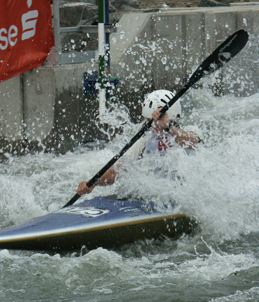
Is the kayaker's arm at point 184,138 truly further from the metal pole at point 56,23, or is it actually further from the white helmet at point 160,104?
the metal pole at point 56,23

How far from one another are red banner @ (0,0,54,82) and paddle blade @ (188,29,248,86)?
2.67 meters

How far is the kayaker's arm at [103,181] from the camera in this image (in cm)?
477

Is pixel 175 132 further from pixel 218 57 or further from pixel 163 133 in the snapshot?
pixel 218 57

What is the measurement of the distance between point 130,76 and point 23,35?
223 cm

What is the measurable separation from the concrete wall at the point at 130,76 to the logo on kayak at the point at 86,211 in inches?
107

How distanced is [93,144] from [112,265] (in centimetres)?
383

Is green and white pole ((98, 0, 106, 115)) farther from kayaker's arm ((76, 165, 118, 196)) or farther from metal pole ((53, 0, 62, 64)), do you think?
kayaker's arm ((76, 165, 118, 196))

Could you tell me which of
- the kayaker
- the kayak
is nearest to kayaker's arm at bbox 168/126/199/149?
the kayaker

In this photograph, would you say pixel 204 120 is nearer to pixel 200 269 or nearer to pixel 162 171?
pixel 162 171

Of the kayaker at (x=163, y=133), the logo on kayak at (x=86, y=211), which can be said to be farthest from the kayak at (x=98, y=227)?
the kayaker at (x=163, y=133)

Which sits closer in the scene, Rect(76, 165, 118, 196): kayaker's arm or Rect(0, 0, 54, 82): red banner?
Rect(76, 165, 118, 196): kayaker's arm

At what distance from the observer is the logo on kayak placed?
4.33 metres

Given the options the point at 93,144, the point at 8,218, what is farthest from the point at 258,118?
the point at 8,218

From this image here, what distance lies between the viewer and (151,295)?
3.63 metres
